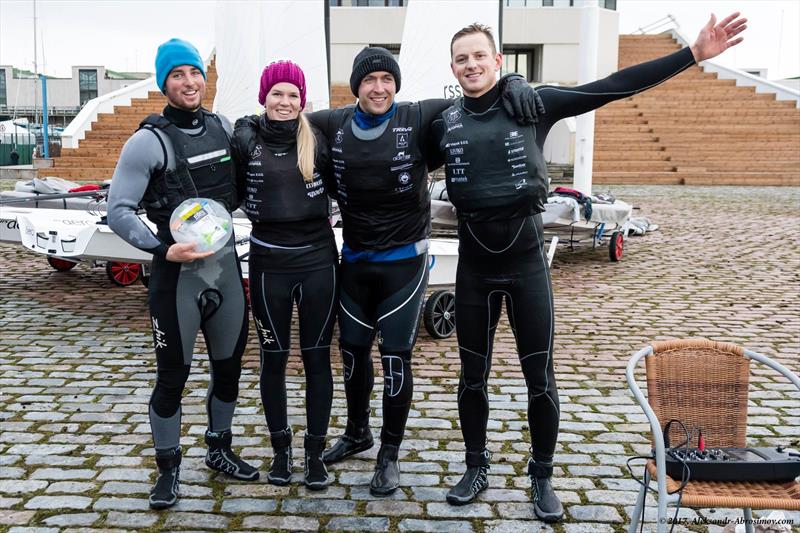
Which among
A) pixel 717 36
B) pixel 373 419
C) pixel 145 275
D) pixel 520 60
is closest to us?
pixel 717 36

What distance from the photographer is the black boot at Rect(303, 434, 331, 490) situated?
3719mm

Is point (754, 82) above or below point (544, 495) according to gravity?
above

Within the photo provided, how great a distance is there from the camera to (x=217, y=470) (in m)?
3.87

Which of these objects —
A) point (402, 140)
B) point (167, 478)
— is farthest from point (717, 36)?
point (167, 478)

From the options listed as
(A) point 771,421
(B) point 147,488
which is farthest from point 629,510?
(B) point 147,488

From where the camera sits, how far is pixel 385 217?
3.64 meters

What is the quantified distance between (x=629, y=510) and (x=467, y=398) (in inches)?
34.6

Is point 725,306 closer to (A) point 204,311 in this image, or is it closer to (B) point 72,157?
(A) point 204,311

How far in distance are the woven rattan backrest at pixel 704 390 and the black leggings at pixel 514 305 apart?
56 cm

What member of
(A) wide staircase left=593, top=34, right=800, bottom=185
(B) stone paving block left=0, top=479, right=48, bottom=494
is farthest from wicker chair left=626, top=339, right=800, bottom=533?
(A) wide staircase left=593, top=34, right=800, bottom=185

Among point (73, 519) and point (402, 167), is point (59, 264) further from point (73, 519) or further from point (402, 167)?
point (402, 167)

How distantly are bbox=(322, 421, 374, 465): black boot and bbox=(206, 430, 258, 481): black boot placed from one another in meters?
0.44

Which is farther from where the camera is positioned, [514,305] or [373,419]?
[373,419]

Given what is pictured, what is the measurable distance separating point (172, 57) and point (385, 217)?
119 cm
